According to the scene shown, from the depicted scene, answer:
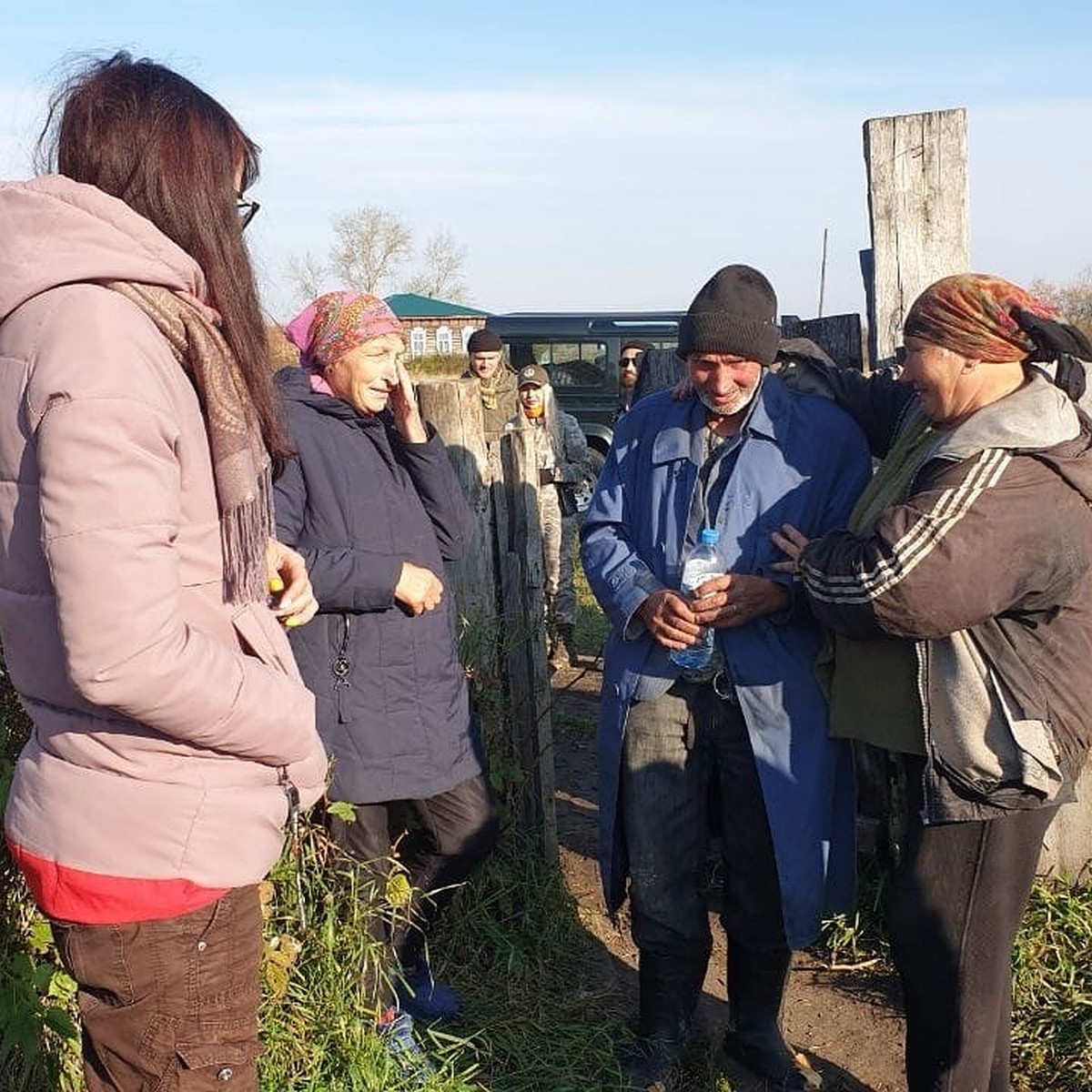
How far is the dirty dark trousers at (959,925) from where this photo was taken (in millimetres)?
2822

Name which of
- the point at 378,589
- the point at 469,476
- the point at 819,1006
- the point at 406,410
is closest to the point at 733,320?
the point at 406,410

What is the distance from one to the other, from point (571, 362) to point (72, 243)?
14.0m

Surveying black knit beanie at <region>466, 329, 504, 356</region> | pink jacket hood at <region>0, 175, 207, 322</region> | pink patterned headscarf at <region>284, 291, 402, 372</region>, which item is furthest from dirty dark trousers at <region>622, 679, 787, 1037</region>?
black knit beanie at <region>466, 329, 504, 356</region>

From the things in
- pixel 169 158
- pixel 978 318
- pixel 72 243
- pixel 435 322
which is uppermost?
pixel 169 158

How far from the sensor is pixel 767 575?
3273 mm

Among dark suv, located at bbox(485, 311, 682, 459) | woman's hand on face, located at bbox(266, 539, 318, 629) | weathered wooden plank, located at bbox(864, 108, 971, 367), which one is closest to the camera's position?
woman's hand on face, located at bbox(266, 539, 318, 629)

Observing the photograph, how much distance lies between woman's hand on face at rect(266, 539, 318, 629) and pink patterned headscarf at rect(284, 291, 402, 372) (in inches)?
39.9

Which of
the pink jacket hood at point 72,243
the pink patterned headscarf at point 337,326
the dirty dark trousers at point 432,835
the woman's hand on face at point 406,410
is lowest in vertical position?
the dirty dark trousers at point 432,835

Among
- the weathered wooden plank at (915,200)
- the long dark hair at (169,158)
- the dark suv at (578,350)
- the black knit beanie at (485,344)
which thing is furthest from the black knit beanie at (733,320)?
the dark suv at (578,350)

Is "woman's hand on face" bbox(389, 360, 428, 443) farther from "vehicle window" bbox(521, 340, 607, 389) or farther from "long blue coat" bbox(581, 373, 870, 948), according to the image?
"vehicle window" bbox(521, 340, 607, 389)

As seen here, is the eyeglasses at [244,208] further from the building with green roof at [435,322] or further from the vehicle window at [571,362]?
the building with green roof at [435,322]

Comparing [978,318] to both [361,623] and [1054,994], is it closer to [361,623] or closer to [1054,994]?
[361,623]

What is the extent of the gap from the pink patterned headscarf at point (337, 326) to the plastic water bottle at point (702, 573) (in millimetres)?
969

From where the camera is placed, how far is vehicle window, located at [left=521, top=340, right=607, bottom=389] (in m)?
15.5
